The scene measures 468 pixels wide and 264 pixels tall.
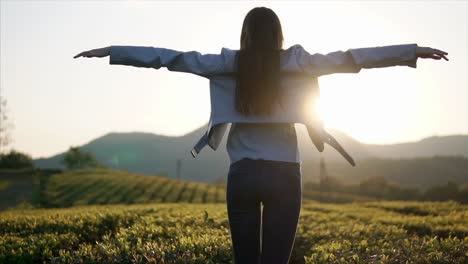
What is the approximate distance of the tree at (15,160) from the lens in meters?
64.3

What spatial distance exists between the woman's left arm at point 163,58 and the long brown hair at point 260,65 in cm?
29

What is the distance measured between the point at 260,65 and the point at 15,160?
65.9m

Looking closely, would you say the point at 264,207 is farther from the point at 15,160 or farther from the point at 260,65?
the point at 15,160

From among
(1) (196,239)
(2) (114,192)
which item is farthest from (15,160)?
(1) (196,239)

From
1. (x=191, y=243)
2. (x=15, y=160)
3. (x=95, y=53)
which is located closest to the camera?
(x=95, y=53)

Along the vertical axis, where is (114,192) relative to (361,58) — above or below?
below

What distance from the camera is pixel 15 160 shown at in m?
65.1

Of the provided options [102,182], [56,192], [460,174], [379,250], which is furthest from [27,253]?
[460,174]

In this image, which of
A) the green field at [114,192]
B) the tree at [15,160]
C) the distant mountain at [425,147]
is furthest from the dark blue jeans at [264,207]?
the distant mountain at [425,147]

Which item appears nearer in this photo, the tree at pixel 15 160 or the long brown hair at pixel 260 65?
the long brown hair at pixel 260 65

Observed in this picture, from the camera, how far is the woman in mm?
3912

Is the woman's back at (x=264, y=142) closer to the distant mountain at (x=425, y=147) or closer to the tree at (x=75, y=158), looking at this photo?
the tree at (x=75, y=158)

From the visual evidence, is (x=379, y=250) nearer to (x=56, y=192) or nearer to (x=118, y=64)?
(x=118, y=64)

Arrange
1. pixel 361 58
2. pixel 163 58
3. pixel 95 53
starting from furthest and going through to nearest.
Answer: pixel 95 53 → pixel 163 58 → pixel 361 58
